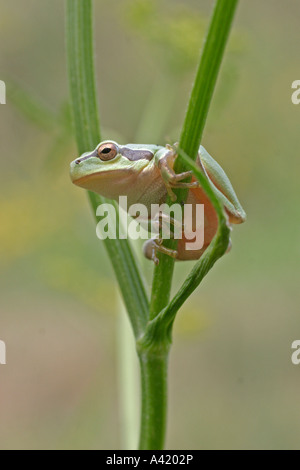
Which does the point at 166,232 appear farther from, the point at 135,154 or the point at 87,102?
the point at 87,102

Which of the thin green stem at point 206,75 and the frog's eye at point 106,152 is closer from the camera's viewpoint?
the thin green stem at point 206,75

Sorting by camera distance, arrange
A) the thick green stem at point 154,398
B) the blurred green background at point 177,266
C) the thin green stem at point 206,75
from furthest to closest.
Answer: the blurred green background at point 177,266 → the thick green stem at point 154,398 → the thin green stem at point 206,75

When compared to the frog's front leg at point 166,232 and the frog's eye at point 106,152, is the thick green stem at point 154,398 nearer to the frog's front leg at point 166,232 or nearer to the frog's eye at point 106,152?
the frog's front leg at point 166,232

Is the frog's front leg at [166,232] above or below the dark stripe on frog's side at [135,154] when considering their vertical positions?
below

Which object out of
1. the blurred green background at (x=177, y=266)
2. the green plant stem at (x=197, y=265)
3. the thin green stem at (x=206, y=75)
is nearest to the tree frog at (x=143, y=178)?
the green plant stem at (x=197, y=265)

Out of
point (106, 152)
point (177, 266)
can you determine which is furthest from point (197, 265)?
point (177, 266)

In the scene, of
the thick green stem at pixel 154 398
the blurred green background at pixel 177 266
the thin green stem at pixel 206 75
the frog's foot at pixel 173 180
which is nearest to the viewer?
the thin green stem at pixel 206 75

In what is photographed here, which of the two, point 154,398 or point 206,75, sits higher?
point 206,75

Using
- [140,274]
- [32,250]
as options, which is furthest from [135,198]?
[32,250]
